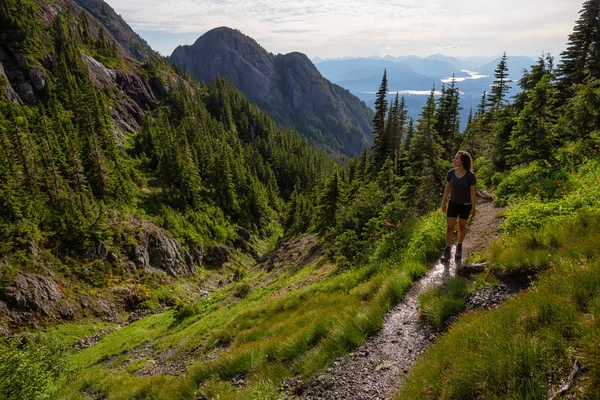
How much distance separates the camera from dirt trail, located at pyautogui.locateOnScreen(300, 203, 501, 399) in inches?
224

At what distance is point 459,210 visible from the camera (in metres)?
8.73

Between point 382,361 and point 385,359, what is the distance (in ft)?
0.27

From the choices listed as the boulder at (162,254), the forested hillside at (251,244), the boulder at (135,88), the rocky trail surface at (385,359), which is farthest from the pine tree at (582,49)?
the boulder at (135,88)

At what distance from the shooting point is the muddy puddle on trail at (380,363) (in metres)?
5.68

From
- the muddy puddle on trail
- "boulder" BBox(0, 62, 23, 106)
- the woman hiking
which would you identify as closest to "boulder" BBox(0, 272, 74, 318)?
the muddy puddle on trail

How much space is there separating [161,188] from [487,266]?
70212 millimetres

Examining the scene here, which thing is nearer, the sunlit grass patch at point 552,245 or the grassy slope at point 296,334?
the sunlit grass patch at point 552,245

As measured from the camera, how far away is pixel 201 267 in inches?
2143

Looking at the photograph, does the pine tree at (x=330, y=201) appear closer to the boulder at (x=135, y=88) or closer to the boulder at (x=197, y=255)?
the boulder at (x=197, y=255)

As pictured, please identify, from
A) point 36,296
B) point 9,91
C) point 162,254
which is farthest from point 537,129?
point 9,91

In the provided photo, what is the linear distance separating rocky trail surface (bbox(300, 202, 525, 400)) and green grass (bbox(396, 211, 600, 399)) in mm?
737

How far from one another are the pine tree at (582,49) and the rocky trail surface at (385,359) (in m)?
34.4

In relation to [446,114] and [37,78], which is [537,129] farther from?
[37,78]

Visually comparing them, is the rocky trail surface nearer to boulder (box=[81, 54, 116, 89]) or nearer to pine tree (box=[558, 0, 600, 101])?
pine tree (box=[558, 0, 600, 101])
